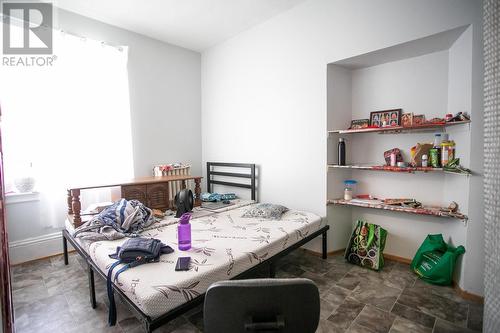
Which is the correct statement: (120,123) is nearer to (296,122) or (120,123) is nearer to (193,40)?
(193,40)

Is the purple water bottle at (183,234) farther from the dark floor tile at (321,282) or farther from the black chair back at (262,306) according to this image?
the dark floor tile at (321,282)

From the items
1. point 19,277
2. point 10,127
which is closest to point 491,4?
point 10,127

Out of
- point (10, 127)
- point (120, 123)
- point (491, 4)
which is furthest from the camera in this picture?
point (120, 123)

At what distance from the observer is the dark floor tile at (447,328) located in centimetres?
162

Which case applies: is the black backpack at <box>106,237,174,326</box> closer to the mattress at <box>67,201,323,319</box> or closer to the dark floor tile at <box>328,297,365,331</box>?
the mattress at <box>67,201,323,319</box>

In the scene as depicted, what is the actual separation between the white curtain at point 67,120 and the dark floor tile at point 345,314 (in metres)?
2.52

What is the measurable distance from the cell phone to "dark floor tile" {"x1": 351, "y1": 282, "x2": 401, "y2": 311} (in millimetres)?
1438

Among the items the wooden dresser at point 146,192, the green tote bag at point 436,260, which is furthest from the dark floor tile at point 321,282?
the wooden dresser at point 146,192

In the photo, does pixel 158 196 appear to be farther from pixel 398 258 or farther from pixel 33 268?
pixel 398 258

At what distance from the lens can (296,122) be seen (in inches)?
116

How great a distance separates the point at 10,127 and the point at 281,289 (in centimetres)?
320

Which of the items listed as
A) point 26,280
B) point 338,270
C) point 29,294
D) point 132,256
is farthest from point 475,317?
point 26,280

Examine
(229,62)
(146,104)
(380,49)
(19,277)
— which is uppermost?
(229,62)

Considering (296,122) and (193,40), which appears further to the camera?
(193,40)
